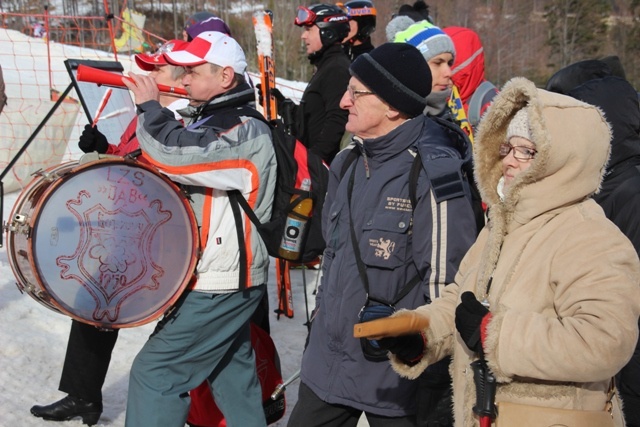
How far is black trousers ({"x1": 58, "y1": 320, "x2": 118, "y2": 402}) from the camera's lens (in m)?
4.14

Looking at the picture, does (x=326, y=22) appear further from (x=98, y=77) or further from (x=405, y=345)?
(x=405, y=345)

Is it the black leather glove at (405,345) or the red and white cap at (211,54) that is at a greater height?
the red and white cap at (211,54)

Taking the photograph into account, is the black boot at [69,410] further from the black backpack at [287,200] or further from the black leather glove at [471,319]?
the black leather glove at [471,319]

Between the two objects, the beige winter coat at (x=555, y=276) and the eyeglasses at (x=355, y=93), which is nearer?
the beige winter coat at (x=555, y=276)

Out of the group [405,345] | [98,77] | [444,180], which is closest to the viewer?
[405,345]

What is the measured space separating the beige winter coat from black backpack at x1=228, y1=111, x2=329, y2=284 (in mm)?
1215

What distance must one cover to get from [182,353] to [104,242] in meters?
0.59

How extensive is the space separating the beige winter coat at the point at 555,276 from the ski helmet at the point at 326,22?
11.4 feet

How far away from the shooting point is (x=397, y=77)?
2963 millimetres

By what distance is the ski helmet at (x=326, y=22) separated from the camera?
5.63 m

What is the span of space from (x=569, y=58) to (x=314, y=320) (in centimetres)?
4445

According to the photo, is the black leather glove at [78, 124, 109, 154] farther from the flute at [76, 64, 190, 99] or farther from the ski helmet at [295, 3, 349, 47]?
the ski helmet at [295, 3, 349, 47]

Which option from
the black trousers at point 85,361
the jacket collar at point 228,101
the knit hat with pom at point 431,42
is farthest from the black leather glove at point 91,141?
the knit hat with pom at point 431,42

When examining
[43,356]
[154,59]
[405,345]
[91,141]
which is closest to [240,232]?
[91,141]
